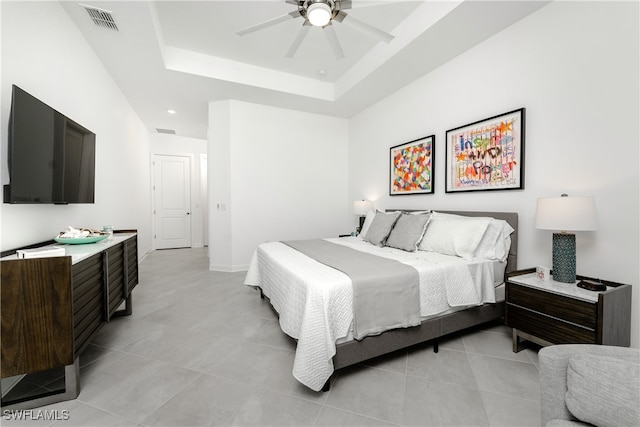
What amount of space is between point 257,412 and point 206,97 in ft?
14.1

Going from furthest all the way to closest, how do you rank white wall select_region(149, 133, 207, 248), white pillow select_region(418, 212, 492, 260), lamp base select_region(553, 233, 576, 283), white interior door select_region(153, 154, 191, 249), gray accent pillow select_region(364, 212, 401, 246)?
white wall select_region(149, 133, 207, 248)
white interior door select_region(153, 154, 191, 249)
gray accent pillow select_region(364, 212, 401, 246)
white pillow select_region(418, 212, 492, 260)
lamp base select_region(553, 233, 576, 283)

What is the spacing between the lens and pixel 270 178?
471 cm

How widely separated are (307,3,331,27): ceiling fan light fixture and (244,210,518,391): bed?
1889 millimetres

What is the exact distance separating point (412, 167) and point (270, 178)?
7.76ft

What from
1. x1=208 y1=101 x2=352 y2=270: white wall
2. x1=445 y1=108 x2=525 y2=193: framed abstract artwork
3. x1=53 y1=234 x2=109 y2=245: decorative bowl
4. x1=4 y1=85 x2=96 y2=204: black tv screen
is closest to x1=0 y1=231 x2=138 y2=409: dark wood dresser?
x1=53 y1=234 x2=109 y2=245: decorative bowl

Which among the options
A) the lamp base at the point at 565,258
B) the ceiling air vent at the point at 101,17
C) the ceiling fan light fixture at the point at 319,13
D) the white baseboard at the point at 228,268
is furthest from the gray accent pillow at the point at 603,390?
the white baseboard at the point at 228,268

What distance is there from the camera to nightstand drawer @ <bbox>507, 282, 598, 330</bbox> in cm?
161

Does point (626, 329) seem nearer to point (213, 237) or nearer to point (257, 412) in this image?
point (257, 412)

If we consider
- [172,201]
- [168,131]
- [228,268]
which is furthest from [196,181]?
[228,268]

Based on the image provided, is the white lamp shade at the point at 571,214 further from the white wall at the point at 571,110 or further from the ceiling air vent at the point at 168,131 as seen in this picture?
the ceiling air vent at the point at 168,131

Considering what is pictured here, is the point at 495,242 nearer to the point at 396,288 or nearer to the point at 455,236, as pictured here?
the point at 455,236

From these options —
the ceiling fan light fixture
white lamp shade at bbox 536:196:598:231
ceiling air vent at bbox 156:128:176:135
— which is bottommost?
white lamp shade at bbox 536:196:598:231

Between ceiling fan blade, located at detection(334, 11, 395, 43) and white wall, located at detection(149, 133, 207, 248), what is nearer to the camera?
ceiling fan blade, located at detection(334, 11, 395, 43)

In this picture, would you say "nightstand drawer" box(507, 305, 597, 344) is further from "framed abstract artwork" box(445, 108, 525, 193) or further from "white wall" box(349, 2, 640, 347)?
"framed abstract artwork" box(445, 108, 525, 193)
